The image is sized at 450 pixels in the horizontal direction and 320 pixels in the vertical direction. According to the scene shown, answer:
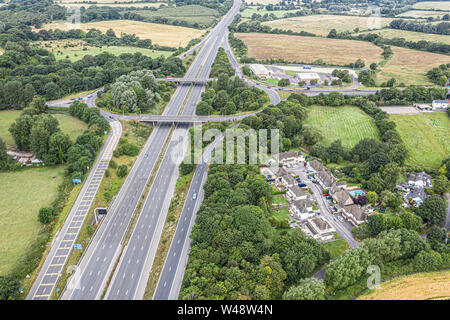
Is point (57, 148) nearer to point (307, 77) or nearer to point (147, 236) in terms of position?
point (147, 236)

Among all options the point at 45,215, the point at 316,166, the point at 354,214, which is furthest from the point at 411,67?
the point at 45,215

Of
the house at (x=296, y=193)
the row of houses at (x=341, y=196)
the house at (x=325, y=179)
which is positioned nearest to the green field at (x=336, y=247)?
the row of houses at (x=341, y=196)

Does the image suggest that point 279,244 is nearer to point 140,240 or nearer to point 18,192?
point 140,240

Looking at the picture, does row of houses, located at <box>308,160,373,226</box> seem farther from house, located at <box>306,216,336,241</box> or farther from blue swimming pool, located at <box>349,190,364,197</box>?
house, located at <box>306,216,336,241</box>

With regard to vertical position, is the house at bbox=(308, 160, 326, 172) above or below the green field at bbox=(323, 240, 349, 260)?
above

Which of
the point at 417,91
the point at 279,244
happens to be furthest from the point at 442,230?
the point at 417,91

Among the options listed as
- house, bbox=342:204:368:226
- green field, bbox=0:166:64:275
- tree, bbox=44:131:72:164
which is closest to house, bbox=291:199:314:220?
house, bbox=342:204:368:226
